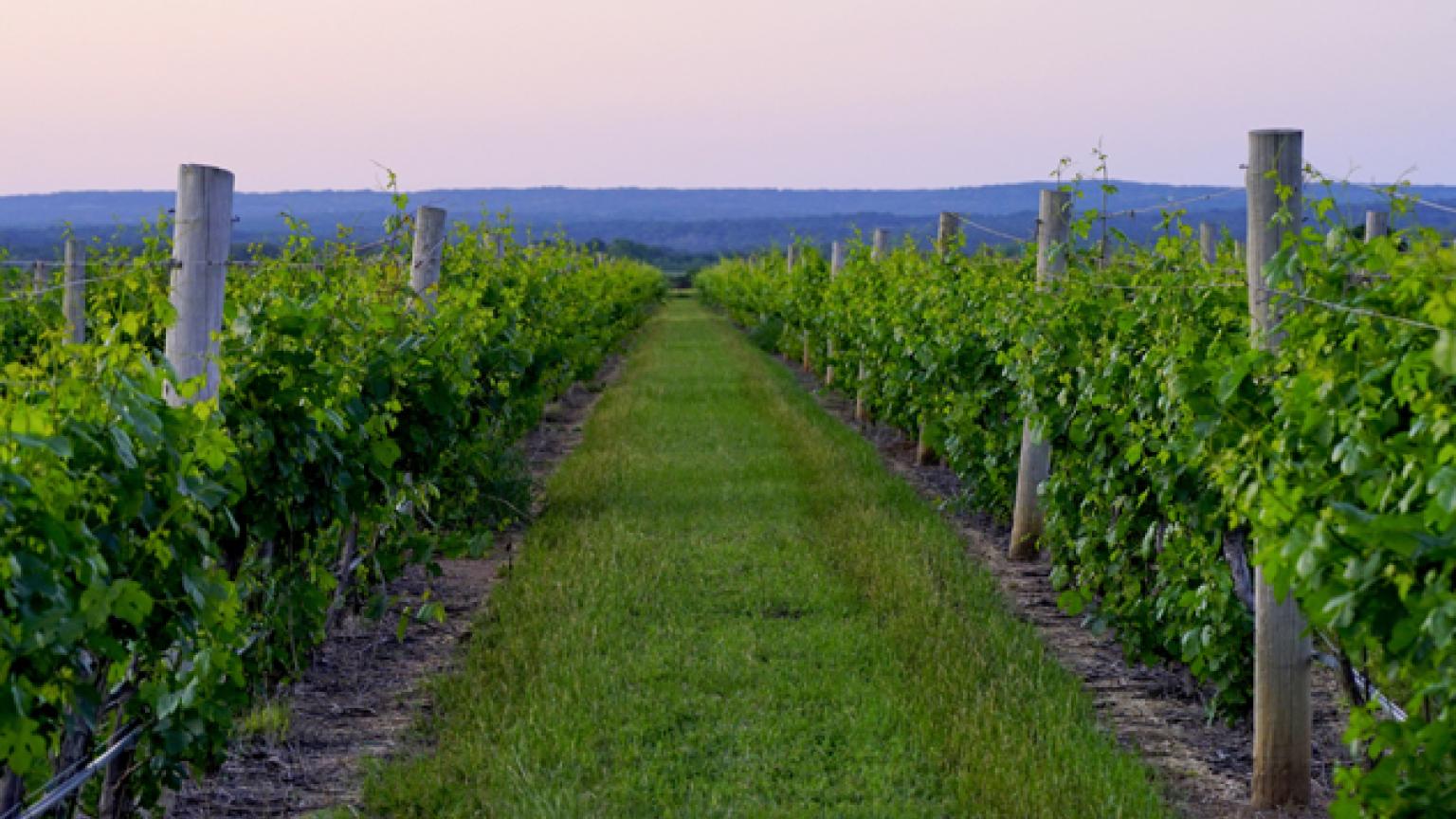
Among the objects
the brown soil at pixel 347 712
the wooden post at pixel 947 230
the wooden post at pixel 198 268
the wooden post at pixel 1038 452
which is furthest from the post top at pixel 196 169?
the wooden post at pixel 947 230

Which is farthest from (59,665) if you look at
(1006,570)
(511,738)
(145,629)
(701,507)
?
(701,507)

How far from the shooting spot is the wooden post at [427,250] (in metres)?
7.97

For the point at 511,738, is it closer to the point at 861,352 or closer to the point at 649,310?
the point at 861,352

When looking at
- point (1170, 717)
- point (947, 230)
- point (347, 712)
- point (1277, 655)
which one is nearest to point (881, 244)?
point (947, 230)

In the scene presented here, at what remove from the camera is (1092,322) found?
654cm

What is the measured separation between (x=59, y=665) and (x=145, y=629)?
0.52 metres

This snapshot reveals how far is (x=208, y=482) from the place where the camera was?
361 centimetres

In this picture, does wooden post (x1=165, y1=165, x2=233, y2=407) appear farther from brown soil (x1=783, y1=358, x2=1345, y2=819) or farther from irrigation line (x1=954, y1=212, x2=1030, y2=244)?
irrigation line (x1=954, y1=212, x2=1030, y2=244)

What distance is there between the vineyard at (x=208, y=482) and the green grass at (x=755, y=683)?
0.71 m

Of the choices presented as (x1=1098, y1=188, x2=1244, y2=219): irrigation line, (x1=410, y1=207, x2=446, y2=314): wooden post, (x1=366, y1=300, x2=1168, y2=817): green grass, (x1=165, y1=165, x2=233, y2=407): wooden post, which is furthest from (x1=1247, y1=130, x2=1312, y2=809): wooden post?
(x1=410, y1=207, x2=446, y2=314): wooden post

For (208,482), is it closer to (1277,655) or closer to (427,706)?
(427,706)

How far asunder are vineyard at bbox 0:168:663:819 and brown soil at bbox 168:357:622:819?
0.19 metres

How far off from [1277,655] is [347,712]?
3.40 metres

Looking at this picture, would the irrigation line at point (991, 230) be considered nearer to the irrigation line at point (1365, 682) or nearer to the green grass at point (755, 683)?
the green grass at point (755, 683)
